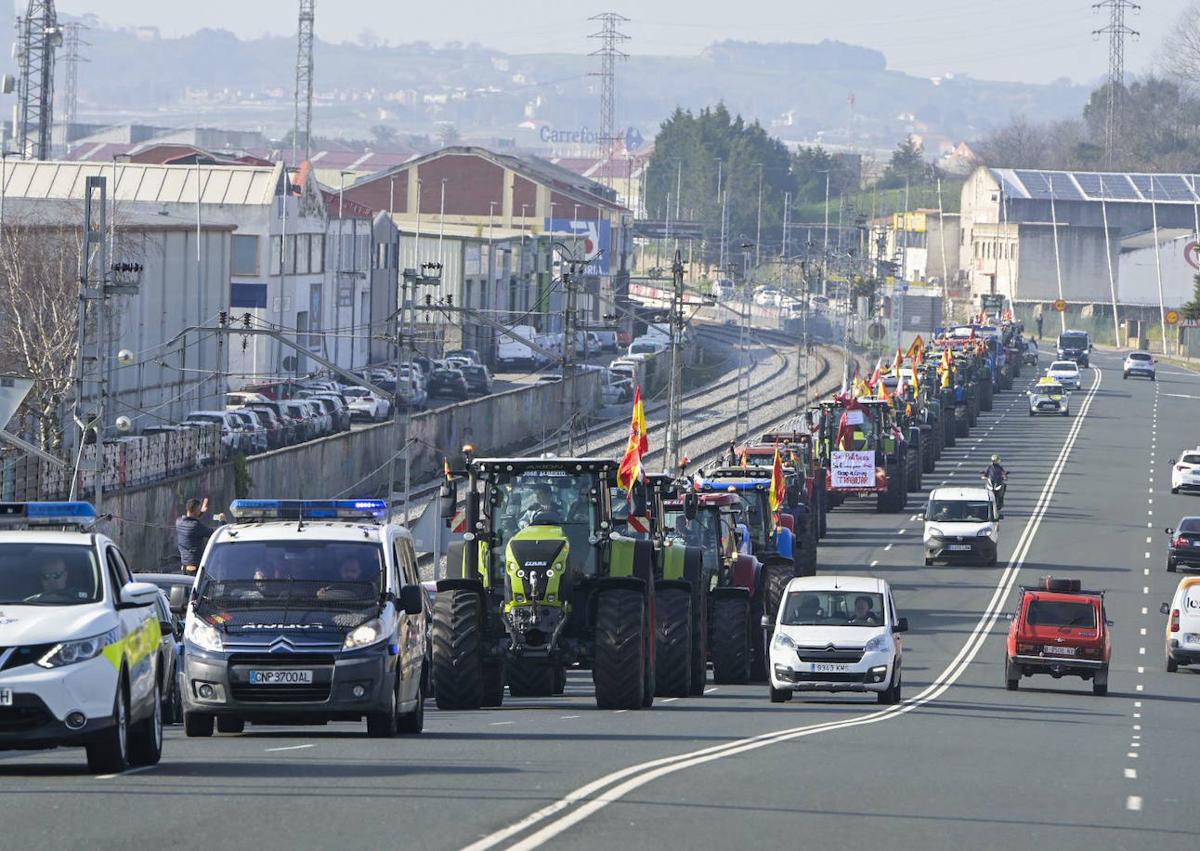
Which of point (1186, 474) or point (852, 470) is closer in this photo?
point (852, 470)

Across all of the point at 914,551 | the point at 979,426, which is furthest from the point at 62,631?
the point at 979,426

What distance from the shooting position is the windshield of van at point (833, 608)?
29.1 meters

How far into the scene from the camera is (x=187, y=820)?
12.4 metres

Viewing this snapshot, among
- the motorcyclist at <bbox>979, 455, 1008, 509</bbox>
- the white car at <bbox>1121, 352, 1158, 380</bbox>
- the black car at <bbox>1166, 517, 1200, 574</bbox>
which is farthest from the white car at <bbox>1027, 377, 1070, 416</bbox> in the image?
the black car at <bbox>1166, 517, 1200, 574</bbox>

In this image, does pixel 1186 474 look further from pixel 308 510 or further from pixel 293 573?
pixel 293 573

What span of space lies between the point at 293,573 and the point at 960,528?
38683 mm

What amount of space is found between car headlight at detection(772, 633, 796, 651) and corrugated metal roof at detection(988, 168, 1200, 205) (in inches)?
5628

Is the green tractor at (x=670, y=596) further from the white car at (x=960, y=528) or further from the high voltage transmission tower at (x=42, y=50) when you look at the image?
the high voltage transmission tower at (x=42, y=50)

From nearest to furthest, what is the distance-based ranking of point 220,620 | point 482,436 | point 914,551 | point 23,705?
point 23,705
point 220,620
point 914,551
point 482,436

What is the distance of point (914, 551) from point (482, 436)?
1786cm

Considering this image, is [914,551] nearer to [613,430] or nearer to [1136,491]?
[1136,491]

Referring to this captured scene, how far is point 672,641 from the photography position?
24812 mm

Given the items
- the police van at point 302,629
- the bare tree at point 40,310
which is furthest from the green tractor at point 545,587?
the bare tree at point 40,310

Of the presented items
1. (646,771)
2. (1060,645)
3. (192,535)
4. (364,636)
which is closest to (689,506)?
(192,535)
